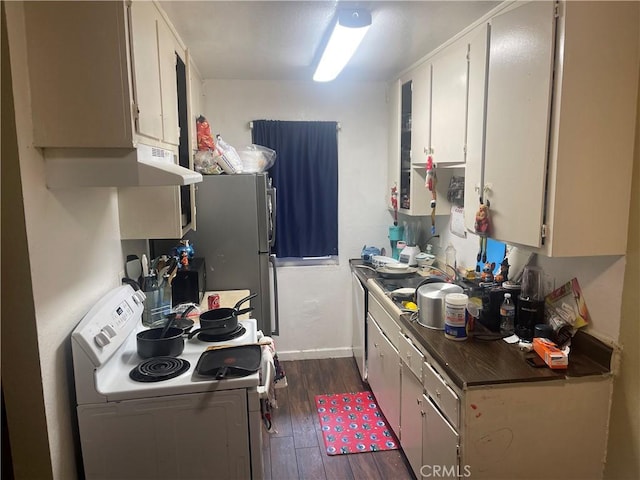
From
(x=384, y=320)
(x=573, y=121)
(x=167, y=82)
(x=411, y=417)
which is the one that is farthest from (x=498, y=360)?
(x=167, y=82)

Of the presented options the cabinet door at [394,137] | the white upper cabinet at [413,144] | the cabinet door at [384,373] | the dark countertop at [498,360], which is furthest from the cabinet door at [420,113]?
the dark countertop at [498,360]

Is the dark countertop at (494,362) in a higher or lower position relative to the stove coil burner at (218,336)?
lower

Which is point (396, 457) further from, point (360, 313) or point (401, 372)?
point (360, 313)

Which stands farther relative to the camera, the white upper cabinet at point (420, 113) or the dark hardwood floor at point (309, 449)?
the white upper cabinet at point (420, 113)

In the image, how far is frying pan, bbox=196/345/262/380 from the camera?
1.72 m

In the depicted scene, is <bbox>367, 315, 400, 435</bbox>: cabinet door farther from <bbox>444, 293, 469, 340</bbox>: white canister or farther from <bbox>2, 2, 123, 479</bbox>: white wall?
<bbox>2, 2, 123, 479</bbox>: white wall

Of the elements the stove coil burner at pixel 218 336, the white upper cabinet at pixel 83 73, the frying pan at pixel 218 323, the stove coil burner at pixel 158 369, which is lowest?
the stove coil burner at pixel 158 369

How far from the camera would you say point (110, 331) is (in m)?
1.79

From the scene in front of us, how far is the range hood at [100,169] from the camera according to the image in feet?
4.94

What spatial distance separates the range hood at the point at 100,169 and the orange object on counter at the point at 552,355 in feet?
5.24

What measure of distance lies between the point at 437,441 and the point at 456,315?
1.87 feet

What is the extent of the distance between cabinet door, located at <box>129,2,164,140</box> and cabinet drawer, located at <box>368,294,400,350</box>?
5.46 feet

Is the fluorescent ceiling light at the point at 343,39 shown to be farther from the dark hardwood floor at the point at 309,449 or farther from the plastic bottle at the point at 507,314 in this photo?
the dark hardwood floor at the point at 309,449

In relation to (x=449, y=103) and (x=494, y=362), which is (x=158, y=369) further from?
(x=449, y=103)
